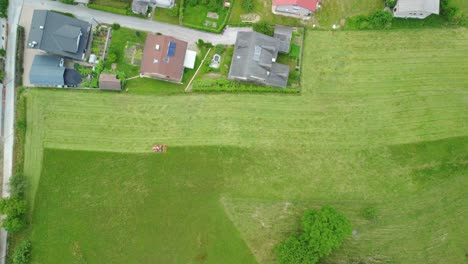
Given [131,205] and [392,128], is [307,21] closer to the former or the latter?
[392,128]

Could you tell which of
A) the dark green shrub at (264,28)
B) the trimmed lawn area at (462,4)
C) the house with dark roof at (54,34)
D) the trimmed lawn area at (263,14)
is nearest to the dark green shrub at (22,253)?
the house with dark roof at (54,34)

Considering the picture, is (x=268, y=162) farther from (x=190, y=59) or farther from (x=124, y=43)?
(x=124, y=43)

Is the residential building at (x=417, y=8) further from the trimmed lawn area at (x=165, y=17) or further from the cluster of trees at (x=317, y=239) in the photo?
the trimmed lawn area at (x=165, y=17)

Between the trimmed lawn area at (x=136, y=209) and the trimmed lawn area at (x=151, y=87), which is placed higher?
the trimmed lawn area at (x=151, y=87)

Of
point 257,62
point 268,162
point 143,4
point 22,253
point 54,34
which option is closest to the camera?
point 22,253

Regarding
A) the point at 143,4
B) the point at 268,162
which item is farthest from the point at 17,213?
the point at 268,162

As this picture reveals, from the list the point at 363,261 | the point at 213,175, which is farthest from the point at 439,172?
the point at 213,175

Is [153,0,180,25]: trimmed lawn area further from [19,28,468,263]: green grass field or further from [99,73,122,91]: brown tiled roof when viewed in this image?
[19,28,468,263]: green grass field

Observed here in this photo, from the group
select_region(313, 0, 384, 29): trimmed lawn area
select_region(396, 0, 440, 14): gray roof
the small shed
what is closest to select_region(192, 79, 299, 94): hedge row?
the small shed
